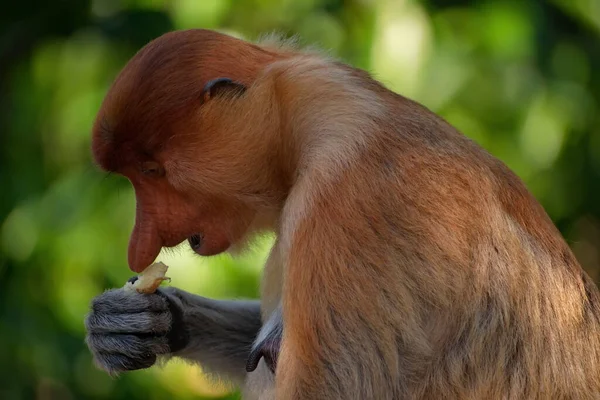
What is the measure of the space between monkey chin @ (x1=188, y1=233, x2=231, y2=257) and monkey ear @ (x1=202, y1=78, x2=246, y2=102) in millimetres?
377

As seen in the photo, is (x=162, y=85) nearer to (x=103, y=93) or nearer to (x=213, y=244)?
(x=213, y=244)

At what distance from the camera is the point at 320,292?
2.36m

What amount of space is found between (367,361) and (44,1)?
10.9 ft

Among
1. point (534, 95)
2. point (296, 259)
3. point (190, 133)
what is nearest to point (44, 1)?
point (534, 95)

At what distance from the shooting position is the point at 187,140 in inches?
104

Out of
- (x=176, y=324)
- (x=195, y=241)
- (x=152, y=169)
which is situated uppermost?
(x=152, y=169)

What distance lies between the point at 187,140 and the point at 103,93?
1958 mm

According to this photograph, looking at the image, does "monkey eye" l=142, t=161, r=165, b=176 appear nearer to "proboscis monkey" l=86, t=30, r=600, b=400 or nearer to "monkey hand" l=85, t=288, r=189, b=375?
"proboscis monkey" l=86, t=30, r=600, b=400

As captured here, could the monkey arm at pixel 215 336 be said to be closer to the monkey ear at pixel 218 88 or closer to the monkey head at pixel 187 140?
the monkey head at pixel 187 140

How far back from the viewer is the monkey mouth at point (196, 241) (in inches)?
109

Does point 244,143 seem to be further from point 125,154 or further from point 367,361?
point 367,361

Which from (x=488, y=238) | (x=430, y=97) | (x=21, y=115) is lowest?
(x=21, y=115)

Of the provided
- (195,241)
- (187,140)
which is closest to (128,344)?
(195,241)

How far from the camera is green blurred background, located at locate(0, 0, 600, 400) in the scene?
420cm
